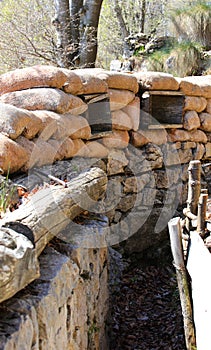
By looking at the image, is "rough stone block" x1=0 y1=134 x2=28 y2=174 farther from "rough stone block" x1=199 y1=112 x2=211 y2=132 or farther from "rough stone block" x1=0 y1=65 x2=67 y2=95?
"rough stone block" x1=199 y1=112 x2=211 y2=132

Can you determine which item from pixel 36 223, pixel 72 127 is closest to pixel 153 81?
pixel 72 127

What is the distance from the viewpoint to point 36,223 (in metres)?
1.88

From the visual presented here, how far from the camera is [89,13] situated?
264 inches

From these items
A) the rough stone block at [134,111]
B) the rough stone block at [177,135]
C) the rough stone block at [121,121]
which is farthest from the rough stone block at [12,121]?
the rough stone block at [177,135]

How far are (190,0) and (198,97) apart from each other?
5335mm

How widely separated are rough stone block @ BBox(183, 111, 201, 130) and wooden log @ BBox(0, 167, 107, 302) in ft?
7.53

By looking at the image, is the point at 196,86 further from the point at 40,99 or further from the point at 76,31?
the point at 76,31

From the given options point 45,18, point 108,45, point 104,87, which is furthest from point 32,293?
point 108,45

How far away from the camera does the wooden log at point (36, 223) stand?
1432 mm

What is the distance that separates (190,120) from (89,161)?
1.74m

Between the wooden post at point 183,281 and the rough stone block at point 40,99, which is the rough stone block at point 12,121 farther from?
the wooden post at point 183,281

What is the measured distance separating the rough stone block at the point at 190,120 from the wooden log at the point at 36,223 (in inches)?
90.4

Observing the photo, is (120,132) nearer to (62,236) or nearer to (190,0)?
(62,236)

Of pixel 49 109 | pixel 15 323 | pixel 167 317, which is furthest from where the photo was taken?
pixel 167 317
